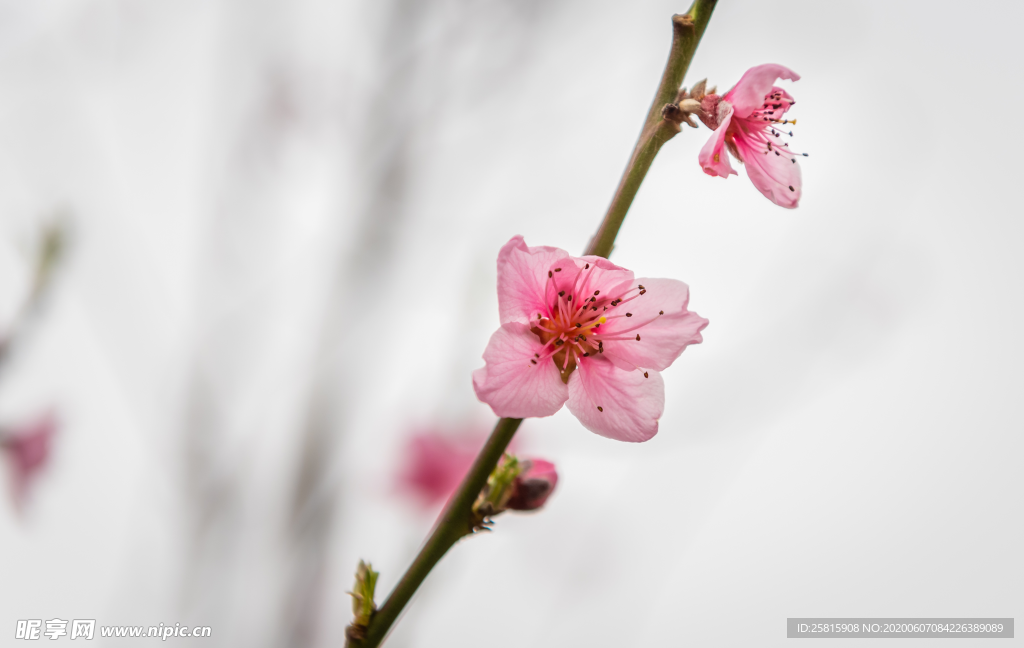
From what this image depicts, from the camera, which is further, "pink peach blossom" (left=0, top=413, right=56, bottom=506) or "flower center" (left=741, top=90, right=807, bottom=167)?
"pink peach blossom" (left=0, top=413, right=56, bottom=506)

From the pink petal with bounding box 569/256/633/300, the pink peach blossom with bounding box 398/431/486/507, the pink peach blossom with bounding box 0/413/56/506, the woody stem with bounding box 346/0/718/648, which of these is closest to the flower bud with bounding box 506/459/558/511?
the woody stem with bounding box 346/0/718/648

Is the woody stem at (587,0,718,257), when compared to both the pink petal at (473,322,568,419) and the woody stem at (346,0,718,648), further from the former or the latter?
the pink petal at (473,322,568,419)

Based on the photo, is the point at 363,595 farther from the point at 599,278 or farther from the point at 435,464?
the point at 435,464

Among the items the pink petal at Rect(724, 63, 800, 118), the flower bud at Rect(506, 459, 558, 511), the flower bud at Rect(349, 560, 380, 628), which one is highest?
the pink petal at Rect(724, 63, 800, 118)

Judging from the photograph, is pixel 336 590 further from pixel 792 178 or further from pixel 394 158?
pixel 792 178

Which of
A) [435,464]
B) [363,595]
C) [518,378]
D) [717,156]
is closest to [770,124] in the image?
[717,156]

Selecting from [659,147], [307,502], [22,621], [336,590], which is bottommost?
[22,621]

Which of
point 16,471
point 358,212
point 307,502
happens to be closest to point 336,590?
point 307,502
